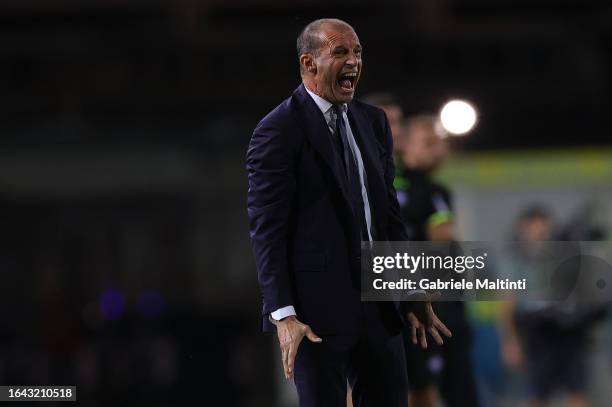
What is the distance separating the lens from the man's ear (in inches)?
109

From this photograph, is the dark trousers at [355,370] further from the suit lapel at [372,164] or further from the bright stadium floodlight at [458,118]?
the bright stadium floodlight at [458,118]

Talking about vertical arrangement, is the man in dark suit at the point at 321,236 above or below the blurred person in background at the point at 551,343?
above

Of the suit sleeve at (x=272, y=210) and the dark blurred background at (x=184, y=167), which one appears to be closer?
the suit sleeve at (x=272, y=210)

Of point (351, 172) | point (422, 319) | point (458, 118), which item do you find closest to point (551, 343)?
point (458, 118)

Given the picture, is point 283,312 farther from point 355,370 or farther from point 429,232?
point 429,232

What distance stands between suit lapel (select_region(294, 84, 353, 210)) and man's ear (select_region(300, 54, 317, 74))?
0.07 m

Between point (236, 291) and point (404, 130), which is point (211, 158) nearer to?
point (236, 291)

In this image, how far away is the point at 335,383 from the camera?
2.73 metres

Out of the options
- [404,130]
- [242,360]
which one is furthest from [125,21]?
[404,130]

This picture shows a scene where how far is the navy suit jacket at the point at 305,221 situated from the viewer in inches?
106

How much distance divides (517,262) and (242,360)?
197 inches

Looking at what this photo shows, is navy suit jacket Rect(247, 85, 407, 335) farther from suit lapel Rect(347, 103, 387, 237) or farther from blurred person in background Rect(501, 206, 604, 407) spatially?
blurred person in background Rect(501, 206, 604, 407)

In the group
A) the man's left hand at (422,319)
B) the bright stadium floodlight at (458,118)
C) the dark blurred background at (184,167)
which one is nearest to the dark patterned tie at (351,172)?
the man's left hand at (422,319)

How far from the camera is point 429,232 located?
4426 millimetres
